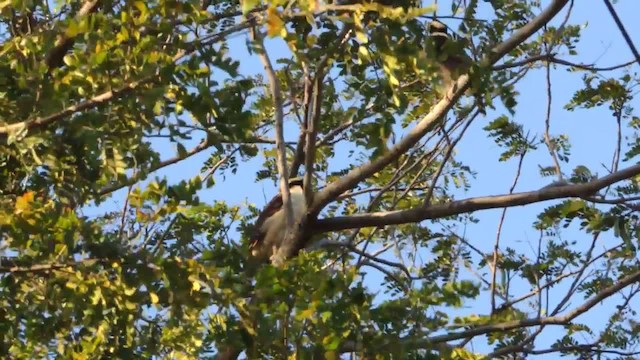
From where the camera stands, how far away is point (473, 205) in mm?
4750

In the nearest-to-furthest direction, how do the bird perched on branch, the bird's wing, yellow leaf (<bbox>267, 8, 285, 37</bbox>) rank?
yellow leaf (<bbox>267, 8, 285, 37</bbox>) < the bird perched on branch < the bird's wing

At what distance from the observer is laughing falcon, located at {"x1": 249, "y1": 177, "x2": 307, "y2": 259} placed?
17.2 feet

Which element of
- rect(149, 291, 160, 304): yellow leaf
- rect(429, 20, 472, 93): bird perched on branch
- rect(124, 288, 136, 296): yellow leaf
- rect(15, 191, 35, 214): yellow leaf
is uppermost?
rect(429, 20, 472, 93): bird perched on branch

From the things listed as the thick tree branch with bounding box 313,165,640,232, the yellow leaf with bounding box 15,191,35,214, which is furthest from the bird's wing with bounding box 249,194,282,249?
the yellow leaf with bounding box 15,191,35,214

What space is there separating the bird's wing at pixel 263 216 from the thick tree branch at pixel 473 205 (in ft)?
2.73

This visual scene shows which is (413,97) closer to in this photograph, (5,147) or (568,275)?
(568,275)

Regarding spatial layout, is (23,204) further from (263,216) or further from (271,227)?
(263,216)

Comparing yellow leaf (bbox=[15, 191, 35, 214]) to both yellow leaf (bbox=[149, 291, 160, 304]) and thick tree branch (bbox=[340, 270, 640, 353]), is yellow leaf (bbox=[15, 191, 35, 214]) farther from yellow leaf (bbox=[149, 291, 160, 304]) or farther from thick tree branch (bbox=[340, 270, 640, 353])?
thick tree branch (bbox=[340, 270, 640, 353])

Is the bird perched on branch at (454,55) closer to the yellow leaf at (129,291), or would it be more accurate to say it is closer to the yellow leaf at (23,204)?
the yellow leaf at (129,291)

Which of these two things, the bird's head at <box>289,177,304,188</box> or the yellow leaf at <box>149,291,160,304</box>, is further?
the bird's head at <box>289,177,304,188</box>

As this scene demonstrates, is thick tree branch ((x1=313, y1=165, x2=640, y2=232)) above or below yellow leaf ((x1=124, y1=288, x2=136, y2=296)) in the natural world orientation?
above

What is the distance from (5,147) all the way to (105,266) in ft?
1.85

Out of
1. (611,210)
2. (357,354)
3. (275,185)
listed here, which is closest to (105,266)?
(357,354)

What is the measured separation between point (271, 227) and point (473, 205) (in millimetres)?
1362
